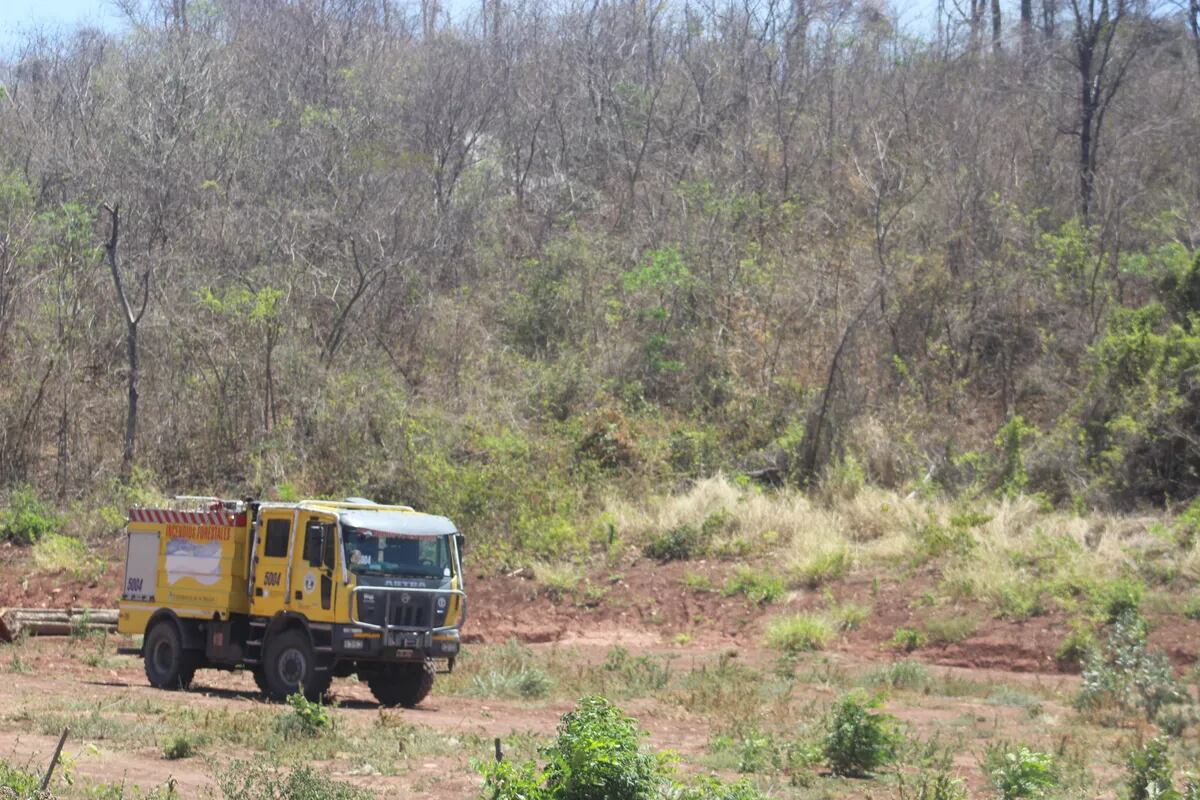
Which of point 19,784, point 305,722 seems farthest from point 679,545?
Result: point 19,784

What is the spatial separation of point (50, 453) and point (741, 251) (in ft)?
58.4

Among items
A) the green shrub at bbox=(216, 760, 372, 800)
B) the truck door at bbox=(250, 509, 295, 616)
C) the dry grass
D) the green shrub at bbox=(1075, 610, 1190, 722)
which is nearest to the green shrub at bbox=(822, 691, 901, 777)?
the green shrub at bbox=(216, 760, 372, 800)

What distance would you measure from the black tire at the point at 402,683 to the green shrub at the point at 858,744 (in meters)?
5.87

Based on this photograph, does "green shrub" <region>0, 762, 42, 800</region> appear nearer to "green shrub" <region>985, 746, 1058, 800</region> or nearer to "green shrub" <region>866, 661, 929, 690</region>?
"green shrub" <region>985, 746, 1058, 800</region>

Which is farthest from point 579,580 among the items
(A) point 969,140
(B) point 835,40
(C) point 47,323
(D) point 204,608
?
(B) point 835,40

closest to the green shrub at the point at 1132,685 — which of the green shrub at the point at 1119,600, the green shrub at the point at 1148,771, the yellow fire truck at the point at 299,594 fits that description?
the green shrub at the point at 1119,600

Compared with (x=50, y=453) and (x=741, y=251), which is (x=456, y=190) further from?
(x=50, y=453)

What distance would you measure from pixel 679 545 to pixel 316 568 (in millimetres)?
10971

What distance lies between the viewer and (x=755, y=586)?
2381cm

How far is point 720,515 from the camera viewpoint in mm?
26125

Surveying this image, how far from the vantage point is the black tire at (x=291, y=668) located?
618 inches

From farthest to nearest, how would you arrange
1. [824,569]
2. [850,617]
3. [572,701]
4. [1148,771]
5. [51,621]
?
[824,569] < [850,617] < [51,621] < [572,701] < [1148,771]

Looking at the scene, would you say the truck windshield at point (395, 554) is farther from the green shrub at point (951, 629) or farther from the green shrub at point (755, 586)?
the green shrub at point (951, 629)

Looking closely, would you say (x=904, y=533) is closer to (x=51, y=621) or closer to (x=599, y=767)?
(x=51, y=621)
